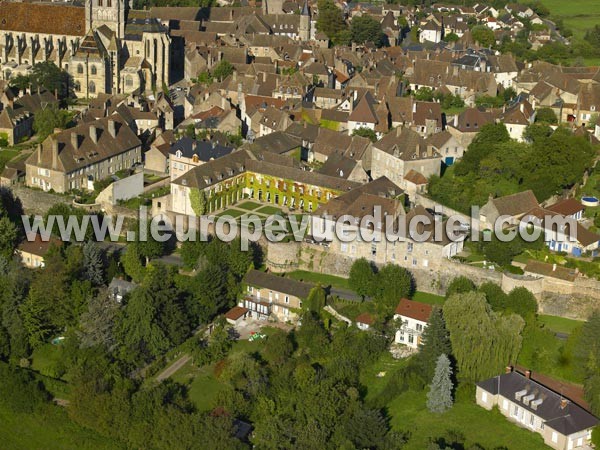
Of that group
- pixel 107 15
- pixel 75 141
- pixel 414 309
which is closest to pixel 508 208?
pixel 414 309

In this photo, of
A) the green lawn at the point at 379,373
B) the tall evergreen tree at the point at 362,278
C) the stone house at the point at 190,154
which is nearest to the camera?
the green lawn at the point at 379,373

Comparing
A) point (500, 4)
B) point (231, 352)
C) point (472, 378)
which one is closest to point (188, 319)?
point (231, 352)

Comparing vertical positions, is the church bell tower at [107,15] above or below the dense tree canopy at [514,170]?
above

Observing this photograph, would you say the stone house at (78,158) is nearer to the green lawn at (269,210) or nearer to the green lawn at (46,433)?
the green lawn at (269,210)

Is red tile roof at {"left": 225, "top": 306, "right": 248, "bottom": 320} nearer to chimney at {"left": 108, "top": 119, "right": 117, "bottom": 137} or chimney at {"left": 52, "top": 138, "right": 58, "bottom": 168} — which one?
chimney at {"left": 52, "top": 138, "right": 58, "bottom": 168}

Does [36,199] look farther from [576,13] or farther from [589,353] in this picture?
[576,13]

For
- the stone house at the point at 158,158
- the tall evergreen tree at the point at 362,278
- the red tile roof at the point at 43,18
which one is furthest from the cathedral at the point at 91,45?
the tall evergreen tree at the point at 362,278
